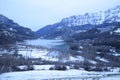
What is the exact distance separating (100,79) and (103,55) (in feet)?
153

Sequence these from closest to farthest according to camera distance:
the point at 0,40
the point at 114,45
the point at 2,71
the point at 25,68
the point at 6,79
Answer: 1. the point at 6,79
2. the point at 2,71
3. the point at 25,68
4. the point at 114,45
5. the point at 0,40

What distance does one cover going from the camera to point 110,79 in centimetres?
3244

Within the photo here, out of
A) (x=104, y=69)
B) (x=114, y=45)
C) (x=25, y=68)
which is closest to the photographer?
(x=25, y=68)

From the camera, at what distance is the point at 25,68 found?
1704 inches

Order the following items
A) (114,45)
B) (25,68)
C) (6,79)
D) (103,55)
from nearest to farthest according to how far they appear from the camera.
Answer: (6,79), (25,68), (103,55), (114,45)

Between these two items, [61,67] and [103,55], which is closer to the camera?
[61,67]

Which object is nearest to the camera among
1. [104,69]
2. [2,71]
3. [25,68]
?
[2,71]

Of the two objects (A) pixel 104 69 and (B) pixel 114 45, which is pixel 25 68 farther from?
(B) pixel 114 45

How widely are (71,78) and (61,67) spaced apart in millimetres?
11633

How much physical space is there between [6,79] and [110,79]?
1361 cm

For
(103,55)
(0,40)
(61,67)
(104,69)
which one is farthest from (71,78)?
(0,40)

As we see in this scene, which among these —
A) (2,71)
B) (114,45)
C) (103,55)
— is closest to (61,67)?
(2,71)

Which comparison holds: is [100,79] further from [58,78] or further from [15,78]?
[15,78]

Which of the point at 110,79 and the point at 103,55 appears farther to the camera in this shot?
the point at 103,55
